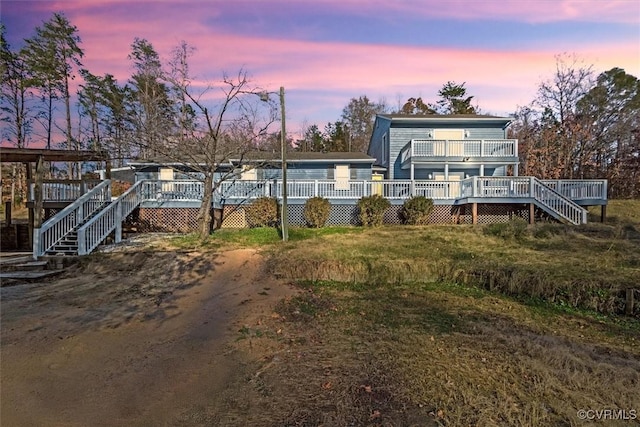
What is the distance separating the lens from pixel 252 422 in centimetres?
321

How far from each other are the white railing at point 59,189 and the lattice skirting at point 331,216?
2.28 m

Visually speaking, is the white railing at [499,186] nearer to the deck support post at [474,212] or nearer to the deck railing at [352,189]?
the deck railing at [352,189]

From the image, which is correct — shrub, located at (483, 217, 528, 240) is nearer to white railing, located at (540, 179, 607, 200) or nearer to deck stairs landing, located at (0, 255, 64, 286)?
white railing, located at (540, 179, 607, 200)

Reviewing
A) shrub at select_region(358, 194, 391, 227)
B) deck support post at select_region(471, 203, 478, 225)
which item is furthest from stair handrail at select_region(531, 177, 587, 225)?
shrub at select_region(358, 194, 391, 227)

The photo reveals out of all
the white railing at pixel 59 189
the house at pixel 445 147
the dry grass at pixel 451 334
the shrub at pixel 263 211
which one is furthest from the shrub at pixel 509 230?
the white railing at pixel 59 189

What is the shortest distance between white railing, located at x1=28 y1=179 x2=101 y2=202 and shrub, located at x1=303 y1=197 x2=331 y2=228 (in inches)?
327

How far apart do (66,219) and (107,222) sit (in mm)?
1155

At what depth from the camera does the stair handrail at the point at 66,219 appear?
10.5m

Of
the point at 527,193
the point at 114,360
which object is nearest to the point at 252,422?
the point at 114,360

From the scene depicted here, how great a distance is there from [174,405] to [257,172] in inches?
686

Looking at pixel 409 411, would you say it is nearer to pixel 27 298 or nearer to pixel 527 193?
pixel 27 298

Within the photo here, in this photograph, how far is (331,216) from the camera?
16625 mm

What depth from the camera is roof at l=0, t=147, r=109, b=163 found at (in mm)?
11711

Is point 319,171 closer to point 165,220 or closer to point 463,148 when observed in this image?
point 463,148
